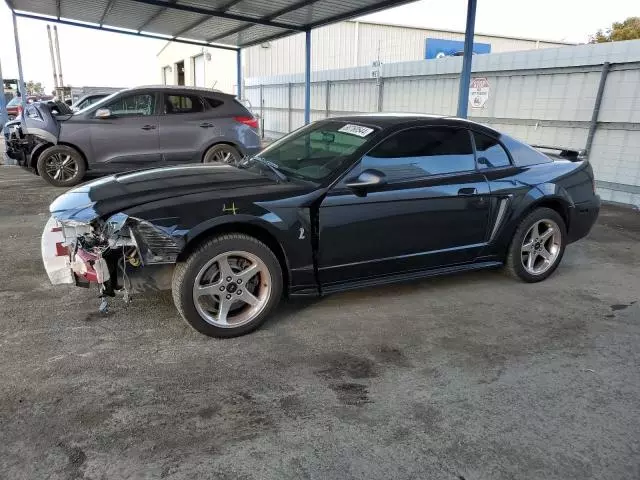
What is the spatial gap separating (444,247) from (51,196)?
6.86 meters

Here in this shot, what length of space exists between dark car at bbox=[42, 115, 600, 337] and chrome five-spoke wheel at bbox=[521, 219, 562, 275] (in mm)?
14

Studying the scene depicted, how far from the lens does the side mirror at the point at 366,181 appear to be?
360 centimetres

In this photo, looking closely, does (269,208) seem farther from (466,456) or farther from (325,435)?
(466,456)

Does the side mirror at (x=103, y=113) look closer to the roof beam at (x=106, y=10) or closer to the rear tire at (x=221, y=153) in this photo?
the rear tire at (x=221, y=153)

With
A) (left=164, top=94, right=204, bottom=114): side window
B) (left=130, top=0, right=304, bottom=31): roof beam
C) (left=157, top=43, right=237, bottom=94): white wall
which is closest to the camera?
(left=164, top=94, right=204, bottom=114): side window

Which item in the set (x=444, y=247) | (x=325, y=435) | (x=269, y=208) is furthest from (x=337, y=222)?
(x=325, y=435)

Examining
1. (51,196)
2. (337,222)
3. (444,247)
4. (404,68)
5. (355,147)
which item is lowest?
(51,196)

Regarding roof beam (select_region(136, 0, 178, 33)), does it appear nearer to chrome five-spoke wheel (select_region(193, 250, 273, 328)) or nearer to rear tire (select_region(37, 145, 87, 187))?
rear tire (select_region(37, 145, 87, 187))

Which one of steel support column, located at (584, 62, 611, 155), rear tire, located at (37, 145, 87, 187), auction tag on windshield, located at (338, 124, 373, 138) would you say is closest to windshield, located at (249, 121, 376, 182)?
auction tag on windshield, located at (338, 124, 373, 138)

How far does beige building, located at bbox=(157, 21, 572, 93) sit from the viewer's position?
79.2 feet

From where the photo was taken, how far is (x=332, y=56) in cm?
2642

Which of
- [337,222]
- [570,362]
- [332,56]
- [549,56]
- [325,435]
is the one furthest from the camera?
[332,56]

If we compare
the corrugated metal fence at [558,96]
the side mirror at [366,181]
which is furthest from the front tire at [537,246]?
the corrugated metal fence at [558,96]

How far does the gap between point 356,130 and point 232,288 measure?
5.43 feet
